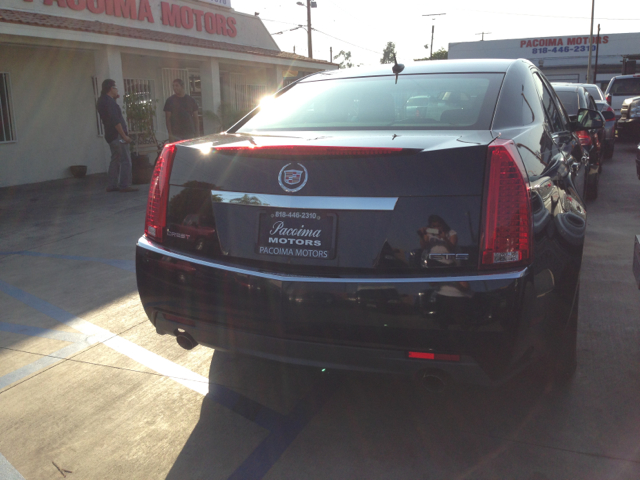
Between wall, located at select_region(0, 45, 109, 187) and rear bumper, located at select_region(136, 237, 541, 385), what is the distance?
11.0 metres

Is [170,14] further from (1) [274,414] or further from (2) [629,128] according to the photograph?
(1) [274,414]

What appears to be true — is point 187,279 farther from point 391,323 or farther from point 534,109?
point 534,109

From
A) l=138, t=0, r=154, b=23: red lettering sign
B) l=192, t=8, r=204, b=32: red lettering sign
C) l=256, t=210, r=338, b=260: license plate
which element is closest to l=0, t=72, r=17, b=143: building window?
l=138, t=0, r=154, b=23: red lettering sign

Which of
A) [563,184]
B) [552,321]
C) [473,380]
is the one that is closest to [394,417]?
[473,380]

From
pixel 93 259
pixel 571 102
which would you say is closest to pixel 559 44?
pixel 571 102

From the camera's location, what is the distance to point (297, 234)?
224cm

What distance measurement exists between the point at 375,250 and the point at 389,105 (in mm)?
1139

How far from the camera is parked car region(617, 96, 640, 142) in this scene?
14.0 m

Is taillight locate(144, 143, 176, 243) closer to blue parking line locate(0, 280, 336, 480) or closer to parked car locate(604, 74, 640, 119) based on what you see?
blue parking line locate(0, 280, 336, 480)

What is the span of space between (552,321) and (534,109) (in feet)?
4.44

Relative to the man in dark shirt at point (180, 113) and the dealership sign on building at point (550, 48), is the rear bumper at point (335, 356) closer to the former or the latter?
the man in dark shirt at point (180, 113)

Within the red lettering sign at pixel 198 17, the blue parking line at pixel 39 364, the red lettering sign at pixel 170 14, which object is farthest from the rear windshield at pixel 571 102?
the red lettering sign at pixel 198 17

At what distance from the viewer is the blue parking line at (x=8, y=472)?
2336 millimetres

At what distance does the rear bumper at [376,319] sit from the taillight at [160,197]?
0.36m
